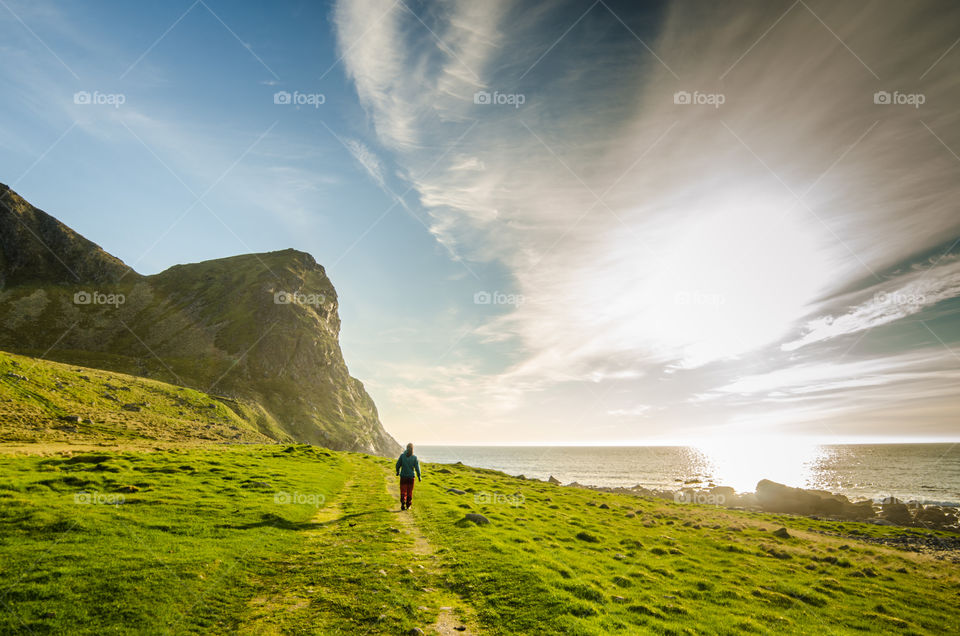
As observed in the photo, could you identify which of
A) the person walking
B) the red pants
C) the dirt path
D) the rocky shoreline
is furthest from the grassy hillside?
the rocky shoreline

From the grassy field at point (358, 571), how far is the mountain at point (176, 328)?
110 m

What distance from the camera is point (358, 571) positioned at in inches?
547

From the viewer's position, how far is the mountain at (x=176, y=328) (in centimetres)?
14412

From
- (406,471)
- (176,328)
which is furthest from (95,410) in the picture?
(176,328)

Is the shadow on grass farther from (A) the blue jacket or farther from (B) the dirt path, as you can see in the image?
(B) the dirt path

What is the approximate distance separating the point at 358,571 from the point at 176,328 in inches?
8026

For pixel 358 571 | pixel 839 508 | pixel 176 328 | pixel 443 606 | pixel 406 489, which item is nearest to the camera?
pixel 443 606

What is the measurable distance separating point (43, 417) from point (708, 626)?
7309cm

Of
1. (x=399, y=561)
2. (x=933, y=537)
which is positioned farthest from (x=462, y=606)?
(x=933, y=537)

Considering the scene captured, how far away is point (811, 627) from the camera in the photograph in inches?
623

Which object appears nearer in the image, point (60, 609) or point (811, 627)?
point (60, 609)

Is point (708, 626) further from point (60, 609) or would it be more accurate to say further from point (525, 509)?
point (525, 509)

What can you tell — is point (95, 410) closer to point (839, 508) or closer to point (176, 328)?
point (839, 508)

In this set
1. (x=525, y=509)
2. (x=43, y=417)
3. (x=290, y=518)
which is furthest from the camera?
(x=43, y=417)
